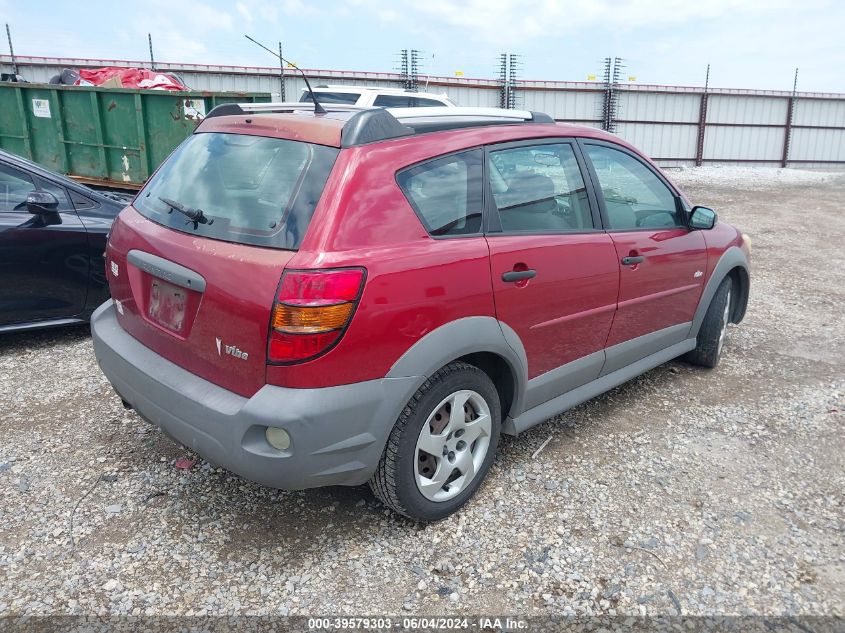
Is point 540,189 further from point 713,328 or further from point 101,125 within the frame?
point 101,125

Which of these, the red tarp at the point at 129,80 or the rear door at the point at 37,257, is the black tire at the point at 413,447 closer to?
the rear door at the point at 37,257

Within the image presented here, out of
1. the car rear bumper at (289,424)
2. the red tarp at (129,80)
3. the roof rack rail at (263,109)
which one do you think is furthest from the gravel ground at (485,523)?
the red tarp at (129,80)

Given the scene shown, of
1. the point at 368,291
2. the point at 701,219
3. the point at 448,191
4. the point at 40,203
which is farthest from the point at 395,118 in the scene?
the point at 40,203

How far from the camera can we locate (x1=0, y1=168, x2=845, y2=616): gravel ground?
8.24 ft

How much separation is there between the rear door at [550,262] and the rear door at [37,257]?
329 cm

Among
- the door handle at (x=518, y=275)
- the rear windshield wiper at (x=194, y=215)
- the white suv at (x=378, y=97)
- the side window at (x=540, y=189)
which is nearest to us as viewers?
the rear windshield wiper at (x=194, y=215)

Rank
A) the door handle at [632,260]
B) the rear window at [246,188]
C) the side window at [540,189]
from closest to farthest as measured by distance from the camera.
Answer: the rear window at [246,188], the side window at [540,189], the door handle at [632,260]

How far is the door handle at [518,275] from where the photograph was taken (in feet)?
9.49

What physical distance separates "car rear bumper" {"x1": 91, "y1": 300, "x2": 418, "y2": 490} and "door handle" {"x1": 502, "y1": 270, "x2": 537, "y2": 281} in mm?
656

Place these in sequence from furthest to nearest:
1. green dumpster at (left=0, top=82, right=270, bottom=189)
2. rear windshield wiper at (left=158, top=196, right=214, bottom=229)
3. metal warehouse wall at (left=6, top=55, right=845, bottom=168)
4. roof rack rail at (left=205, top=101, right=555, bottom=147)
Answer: metal warehouse wall at (left=6, top=55, right=845, bottom=168)
green dumpster at (left=0, top=82, right=270, bottom=189)
rear windshield wiper at (left=158, top=196, right=214, bottom=229)
roof rack rail at (left=205, top=101, right=555, bottom=147)

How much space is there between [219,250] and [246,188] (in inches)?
11.8

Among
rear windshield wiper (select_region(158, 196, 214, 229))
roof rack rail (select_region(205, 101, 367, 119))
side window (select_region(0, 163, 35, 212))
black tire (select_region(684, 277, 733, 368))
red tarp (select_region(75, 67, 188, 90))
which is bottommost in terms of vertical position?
black tire (select_region(684, 277, 733, 368))

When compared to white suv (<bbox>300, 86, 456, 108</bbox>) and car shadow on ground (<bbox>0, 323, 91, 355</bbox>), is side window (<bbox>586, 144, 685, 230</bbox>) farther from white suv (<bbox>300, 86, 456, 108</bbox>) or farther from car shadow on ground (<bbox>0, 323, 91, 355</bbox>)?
white suv (<bbox>300, 86, 456, 108</bbox>)

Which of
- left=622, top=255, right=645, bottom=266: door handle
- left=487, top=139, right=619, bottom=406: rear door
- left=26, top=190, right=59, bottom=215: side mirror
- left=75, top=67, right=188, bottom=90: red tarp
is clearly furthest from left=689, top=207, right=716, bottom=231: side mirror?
left=75, top=67, right=188, bottom=90: red tarp
